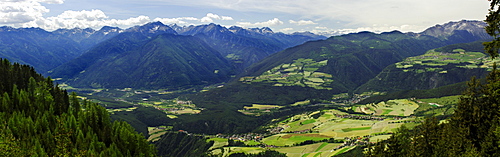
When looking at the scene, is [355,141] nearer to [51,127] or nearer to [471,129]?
[471,129]

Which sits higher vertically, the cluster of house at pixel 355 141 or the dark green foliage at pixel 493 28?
the dark green foliage at pixel 493 28

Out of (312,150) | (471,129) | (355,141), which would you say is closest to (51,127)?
(471,129)

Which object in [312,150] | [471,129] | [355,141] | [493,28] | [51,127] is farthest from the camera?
[355,141]

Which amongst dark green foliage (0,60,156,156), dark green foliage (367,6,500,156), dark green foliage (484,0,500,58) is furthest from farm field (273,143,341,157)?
dark green foliage (484,0,500,58)

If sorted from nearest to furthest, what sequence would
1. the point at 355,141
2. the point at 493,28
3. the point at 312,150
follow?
the point at 493,28, the point at 312,150, the point at 355,141

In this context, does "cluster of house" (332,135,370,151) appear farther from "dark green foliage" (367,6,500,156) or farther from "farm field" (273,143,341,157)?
"dark green foliage" (367,6,500,156)

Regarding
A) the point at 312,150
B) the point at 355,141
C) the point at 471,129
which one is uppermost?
the point at 471,129

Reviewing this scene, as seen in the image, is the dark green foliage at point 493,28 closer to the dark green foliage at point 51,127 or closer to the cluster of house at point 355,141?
the dark green foliage at point 51,127

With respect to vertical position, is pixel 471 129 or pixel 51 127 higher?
pixel 471 129

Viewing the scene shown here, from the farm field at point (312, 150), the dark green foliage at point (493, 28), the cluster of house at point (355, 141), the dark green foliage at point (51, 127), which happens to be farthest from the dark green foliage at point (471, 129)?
the cluster of house at point (355, 141)
